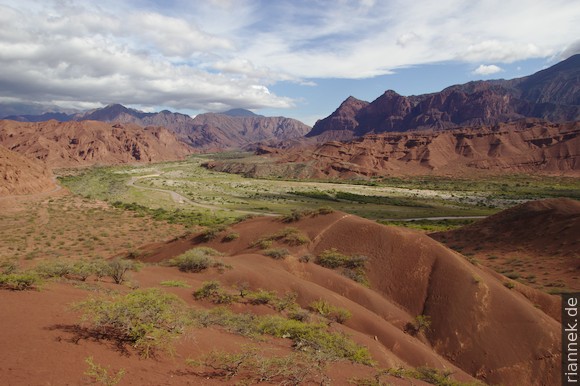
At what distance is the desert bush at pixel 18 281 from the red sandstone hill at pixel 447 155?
137 m

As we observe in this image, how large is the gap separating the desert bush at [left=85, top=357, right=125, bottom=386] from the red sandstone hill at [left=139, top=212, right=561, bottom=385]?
8.27 meters

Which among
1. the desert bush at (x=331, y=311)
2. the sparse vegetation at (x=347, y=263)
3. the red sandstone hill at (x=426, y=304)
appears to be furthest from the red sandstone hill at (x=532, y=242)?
the desert bush at (x=331, y=311)

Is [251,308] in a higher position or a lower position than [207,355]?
lower

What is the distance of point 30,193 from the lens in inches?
2591

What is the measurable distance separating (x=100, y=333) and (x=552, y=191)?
418ft

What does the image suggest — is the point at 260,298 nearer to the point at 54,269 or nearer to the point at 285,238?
the point at 54,269

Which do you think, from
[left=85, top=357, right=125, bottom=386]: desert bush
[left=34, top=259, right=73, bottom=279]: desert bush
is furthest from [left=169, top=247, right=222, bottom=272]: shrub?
[left=85, top=357, right=125, bottom=386]: desert bush

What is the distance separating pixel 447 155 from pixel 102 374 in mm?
190729

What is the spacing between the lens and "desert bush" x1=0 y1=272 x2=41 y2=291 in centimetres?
1025

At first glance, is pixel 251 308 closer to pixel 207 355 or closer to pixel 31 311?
pixel 207 355

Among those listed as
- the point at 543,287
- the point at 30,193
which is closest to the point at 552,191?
the point at 543,287

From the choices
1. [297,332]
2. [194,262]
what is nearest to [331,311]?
[297,332]

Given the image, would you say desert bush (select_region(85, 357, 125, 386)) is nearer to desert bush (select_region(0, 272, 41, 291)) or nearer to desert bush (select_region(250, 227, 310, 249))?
desert bush (select_region(0, 272, 41, 291))

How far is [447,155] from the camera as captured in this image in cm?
17625
